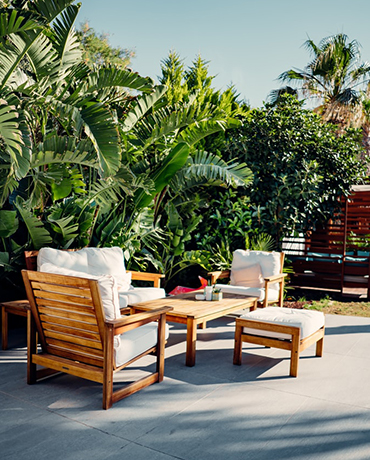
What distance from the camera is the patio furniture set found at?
116 inches

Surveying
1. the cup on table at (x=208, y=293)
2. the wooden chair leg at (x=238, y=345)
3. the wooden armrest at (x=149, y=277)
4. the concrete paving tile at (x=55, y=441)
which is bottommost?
the concrete paving tile at (x=55, y=441)

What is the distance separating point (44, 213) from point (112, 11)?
435 inches

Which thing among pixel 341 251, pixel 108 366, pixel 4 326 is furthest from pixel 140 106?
pixel 341 251

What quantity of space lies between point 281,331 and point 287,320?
5.1 inches

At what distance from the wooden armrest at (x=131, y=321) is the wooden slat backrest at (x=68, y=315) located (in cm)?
10

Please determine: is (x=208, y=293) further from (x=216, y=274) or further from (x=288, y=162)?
(x=288, y=162)

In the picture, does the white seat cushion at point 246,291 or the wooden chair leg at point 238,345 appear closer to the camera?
the wooden chair leg at point 238,345

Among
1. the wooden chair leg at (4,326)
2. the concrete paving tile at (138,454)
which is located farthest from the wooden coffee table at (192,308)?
the concrete paving tile at (138,454)

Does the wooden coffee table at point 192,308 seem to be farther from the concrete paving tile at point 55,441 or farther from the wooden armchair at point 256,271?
the concrete paving tile at point 55,441

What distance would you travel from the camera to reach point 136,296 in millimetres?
4844

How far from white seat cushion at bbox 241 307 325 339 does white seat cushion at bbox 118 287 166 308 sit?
4.39 feet

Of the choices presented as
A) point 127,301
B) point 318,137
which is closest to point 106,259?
point 127,301

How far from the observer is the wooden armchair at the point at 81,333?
9.53ft

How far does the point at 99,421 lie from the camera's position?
2.77 metres
